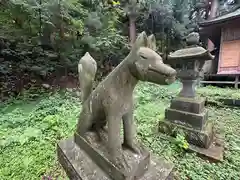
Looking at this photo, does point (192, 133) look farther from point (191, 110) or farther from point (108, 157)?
point (108, 157)

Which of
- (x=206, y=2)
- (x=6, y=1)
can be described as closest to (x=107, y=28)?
(x=6, y=1)

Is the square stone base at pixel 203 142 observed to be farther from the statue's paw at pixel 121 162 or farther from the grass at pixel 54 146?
the statue's paw at pixel 121 162

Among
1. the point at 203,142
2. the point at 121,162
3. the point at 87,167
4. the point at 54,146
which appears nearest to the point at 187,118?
the point at 203,142

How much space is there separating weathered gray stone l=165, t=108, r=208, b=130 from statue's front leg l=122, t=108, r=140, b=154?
4.82 feet

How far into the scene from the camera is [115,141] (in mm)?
1183

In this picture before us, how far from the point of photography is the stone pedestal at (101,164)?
121 cm

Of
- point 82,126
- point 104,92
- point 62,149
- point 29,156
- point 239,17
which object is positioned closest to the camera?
point 104,92

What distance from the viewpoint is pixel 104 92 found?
120 cm

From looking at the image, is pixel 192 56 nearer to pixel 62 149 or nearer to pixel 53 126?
pixel 62 149

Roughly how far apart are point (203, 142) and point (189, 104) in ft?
1.98

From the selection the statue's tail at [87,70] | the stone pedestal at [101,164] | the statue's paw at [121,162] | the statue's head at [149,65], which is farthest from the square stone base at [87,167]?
the statue's head at [149,65]

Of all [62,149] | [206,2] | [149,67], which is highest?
[206,2]

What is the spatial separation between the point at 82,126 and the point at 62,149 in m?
0.40

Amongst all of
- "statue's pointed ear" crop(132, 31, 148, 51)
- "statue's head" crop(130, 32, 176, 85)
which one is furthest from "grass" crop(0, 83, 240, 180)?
"statue's pointed ear" crop(132, 31, 148, 51)
